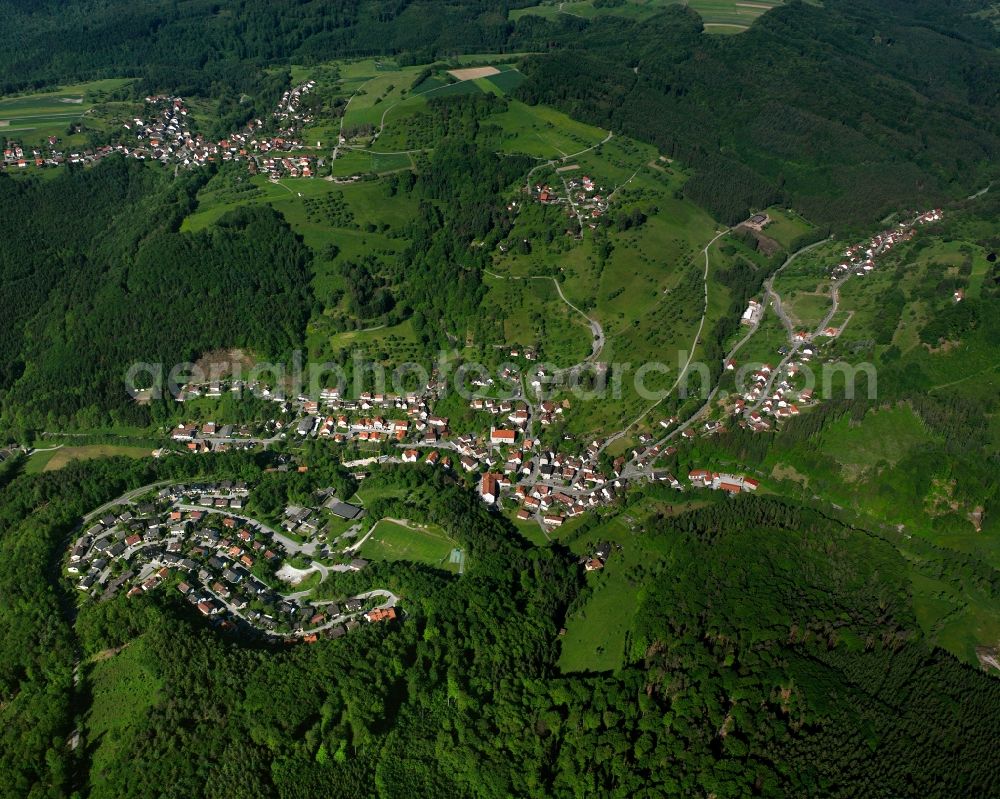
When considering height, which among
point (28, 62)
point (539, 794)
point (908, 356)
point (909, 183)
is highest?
point (28, 62)

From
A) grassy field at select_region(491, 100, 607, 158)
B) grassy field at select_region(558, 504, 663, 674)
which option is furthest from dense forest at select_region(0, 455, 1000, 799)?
grassy field at select_region(491, 100, 607, 158)

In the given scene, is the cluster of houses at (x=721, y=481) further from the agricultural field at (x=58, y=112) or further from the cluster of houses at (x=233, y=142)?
the agricultural field at (x=58, y=112)

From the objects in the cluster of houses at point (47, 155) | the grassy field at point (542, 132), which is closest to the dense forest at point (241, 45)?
the cluster of houses at point (47, 155)

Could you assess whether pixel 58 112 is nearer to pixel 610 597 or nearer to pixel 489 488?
pixel 489 488

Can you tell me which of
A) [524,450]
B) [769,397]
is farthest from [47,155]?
[769,397]

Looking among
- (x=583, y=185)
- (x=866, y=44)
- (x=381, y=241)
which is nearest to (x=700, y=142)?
(x=583, y=185)

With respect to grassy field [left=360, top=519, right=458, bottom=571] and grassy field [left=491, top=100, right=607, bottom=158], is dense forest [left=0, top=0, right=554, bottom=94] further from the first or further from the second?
grassy field [left=360, top=519, right=458, bottom=571]

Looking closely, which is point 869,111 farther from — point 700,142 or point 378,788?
point 378,788
